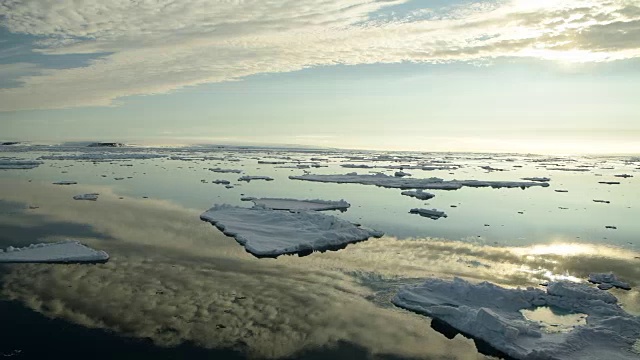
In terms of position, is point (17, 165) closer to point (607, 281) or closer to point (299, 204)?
point (299, 204)

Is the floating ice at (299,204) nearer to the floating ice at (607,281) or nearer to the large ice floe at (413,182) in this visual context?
the large ice floe at (413,182)

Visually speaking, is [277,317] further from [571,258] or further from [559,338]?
[571,258]

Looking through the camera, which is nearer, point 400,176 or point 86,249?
point 86,249

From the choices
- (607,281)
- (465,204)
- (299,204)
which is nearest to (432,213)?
(465,204)

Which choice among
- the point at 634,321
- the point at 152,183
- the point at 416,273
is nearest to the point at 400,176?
the point at 152,183

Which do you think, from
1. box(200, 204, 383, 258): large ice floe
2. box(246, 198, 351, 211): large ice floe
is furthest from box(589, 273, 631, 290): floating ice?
box(246, 198, 351, 211): large ice floe

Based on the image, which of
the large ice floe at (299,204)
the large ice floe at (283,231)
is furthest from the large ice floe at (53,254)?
the large ice floe at (299,204)
